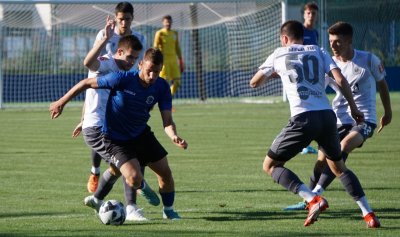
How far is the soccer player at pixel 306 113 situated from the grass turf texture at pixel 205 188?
0.45m

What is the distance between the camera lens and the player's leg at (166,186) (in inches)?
361

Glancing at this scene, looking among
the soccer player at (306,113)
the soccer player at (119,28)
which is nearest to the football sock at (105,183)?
the soccer player at (119,28)

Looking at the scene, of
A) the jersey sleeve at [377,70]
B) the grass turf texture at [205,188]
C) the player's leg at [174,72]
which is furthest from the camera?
the player's leg at [174,72]

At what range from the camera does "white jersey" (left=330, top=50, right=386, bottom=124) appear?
10.5 m

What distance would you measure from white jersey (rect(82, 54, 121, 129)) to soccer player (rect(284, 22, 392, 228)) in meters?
2.17

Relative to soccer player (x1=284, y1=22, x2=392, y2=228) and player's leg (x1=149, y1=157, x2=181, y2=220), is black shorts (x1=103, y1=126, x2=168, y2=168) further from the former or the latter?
soccer player (x1=284, y1=22, x2=392, y2=228)

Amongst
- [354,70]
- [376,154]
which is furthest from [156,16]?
[354,70]

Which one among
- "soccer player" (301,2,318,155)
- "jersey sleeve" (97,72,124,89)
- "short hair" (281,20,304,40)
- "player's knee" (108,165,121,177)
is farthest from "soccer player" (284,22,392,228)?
"soccer player" (301,2,318,155)

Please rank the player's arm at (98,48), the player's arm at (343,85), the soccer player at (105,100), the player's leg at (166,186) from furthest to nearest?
the player's arm at (98,48) → the soccer player at (105,100) → the player's leg at (166,186) → the player's arm at (343,85)

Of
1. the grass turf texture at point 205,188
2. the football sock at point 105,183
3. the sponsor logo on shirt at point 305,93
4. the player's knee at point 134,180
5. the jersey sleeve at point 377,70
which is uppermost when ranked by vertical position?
the jersey sleeve at point 377,70

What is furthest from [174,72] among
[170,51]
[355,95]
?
[355,95]

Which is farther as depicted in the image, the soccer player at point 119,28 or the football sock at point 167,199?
the soccer player at point 119,28

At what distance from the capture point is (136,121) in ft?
29.8

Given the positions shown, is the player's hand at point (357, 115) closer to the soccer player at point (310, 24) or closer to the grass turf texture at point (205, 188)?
the grass turf texture at point (205, 188)
